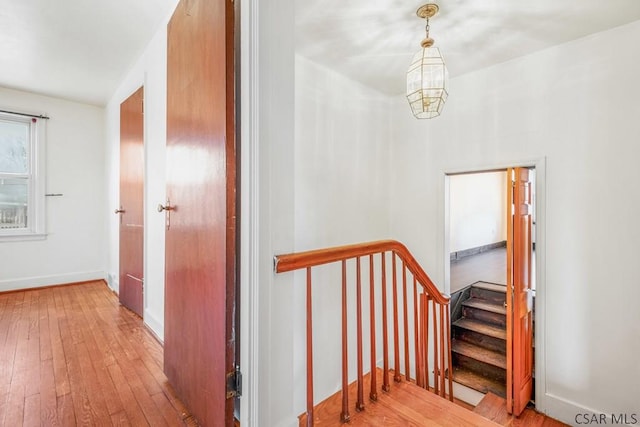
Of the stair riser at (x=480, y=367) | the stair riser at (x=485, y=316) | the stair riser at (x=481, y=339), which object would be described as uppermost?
the stair riser at (x=485, y=316)

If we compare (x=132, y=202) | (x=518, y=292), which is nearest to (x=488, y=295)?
(x=518, y=292)

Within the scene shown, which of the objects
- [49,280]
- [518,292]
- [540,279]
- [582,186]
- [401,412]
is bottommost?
[401,412]

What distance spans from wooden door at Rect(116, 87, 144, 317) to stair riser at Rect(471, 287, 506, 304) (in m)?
3.74

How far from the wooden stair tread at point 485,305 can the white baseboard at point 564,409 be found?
47.2 inches

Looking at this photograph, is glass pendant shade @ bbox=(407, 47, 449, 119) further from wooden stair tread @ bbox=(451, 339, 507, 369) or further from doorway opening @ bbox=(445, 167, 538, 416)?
wooden stair tread @ bbox=(451, 339, 507, 369)

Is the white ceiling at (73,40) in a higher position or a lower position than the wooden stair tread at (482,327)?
higher

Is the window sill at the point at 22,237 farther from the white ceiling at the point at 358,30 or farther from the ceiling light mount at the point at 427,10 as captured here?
the ceiling light mount at the point at 427,10

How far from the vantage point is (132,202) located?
108 inches

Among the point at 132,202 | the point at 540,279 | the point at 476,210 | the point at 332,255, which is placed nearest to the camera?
the point at 332,255

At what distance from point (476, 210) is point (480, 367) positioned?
2.98m

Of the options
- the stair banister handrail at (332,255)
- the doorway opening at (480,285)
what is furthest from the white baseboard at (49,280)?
the doorway opening at (480,285)

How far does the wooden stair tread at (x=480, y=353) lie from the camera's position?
9.69ft

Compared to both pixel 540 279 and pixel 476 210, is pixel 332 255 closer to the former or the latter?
pixel 540 279

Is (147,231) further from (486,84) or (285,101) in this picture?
(486,84)
